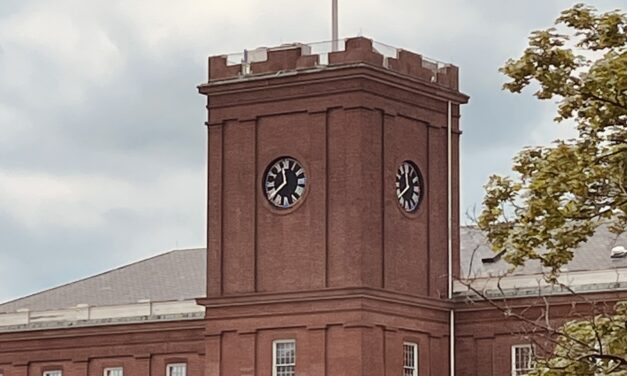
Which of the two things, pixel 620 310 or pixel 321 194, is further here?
pixel 321 194

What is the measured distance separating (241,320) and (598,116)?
128 feet

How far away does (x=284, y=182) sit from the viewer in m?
64.7

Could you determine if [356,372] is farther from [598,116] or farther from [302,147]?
[598,116]

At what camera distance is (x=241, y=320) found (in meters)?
65.1

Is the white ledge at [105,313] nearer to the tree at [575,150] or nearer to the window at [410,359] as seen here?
the window at [410,359]

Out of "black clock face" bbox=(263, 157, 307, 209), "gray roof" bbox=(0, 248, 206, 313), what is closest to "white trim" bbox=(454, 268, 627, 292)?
"black clock face" bbox=(263, 157, 307, 209)

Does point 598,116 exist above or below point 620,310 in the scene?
above

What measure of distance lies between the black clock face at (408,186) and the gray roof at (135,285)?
556 inches

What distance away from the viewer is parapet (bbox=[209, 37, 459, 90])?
209 ft

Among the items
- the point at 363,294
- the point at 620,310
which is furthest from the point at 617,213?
the point at 363,294

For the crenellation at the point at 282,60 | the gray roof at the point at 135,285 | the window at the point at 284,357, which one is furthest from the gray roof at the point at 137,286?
the crenellation at the point at 282,60

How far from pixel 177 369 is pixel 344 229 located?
12.6m

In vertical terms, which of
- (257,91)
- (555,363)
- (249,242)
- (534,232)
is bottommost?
(555,363)

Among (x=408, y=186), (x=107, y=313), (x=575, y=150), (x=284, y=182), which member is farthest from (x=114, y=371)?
(x=575, y=150)
